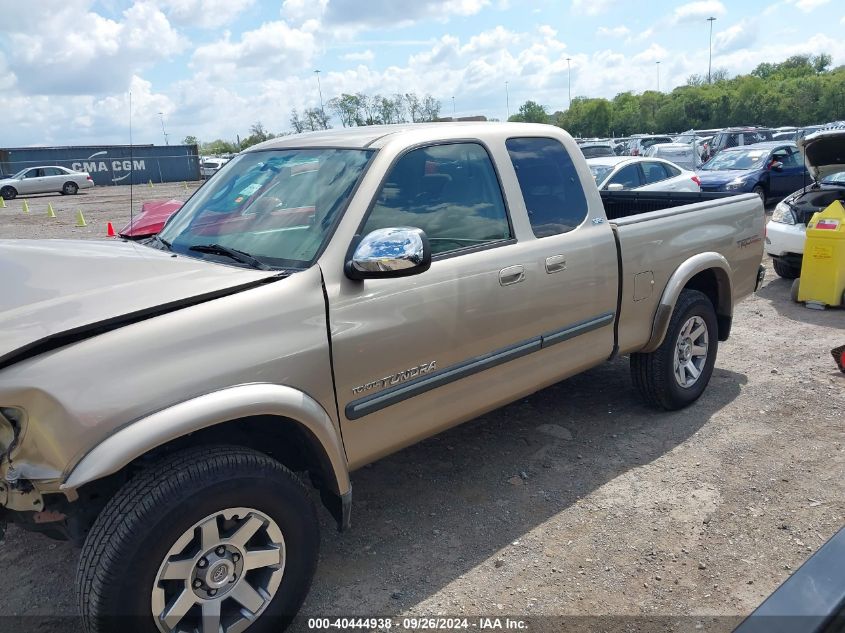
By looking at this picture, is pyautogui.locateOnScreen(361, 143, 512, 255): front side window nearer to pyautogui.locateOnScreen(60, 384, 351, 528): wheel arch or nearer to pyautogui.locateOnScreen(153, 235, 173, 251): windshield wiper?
pyautogui.locateOnScreen(60, 384, 351, 528): wheel arch

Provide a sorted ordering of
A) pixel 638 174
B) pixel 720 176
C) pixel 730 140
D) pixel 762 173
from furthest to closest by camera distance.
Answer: pixel 730 140 < pixel 720 176 < pixel 762 173 < pixel 638 174

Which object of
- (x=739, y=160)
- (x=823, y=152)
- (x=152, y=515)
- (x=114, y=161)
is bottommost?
(x=152, y=515)

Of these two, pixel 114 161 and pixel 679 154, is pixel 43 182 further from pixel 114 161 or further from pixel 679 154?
pixel 679 154

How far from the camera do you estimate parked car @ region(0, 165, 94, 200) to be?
30984 millimetres

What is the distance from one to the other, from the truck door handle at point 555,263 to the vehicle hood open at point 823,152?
487cm

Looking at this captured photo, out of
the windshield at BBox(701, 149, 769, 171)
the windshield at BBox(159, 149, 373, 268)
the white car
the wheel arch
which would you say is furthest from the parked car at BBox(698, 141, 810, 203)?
the wheel arch

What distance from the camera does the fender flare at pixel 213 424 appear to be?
6.87ft

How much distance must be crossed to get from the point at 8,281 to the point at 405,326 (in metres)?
1.58

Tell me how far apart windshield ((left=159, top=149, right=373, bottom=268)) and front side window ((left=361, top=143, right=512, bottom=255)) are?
188 mm

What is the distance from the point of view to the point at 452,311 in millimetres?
3127

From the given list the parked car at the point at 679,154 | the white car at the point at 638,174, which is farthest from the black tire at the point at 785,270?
the parked car at the point at 679,154

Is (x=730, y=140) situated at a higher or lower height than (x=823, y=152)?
lower

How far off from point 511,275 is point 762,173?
13160mm

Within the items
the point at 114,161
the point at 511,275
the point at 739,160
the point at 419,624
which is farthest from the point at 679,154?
the point at 114,161
